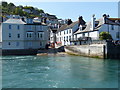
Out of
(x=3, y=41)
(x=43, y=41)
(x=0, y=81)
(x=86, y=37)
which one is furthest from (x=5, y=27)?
(x=0, y=81)

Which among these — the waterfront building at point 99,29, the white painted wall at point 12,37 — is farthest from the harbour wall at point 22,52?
the waterfront building at point 99,29

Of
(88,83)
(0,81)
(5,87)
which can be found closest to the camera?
(5,87)

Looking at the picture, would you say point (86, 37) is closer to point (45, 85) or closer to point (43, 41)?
point (43, 41)

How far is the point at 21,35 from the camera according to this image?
48531mm

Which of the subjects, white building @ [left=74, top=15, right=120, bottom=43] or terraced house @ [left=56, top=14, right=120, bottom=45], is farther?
terraced house @ [left=56, top=14, right=120, bottom=45]

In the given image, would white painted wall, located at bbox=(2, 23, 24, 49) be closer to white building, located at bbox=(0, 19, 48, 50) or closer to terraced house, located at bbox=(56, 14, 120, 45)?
white building, located at bbox=(0, 19, 48, 50)

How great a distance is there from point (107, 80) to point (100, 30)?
27914 millimetres

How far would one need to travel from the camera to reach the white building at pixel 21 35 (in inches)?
1844

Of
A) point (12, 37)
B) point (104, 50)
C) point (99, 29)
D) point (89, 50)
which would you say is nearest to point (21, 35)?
point (12, 37)

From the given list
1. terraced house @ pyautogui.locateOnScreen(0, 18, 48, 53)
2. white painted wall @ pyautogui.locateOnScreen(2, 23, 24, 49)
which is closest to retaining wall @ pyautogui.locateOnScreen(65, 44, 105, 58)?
terraced house @ pyautogui.locateOnScreen(0, 18, 48, 53)

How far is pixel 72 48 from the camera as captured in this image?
42.3 metres

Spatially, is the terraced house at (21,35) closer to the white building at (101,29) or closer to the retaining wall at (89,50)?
the retaining wall at (89,50)

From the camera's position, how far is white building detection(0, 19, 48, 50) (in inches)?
1844

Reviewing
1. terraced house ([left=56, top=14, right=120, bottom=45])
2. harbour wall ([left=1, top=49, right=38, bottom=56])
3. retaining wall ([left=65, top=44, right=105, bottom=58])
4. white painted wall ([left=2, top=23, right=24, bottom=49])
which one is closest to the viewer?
retaining wall ([left=65, top=44, right=105, bottom=58])
